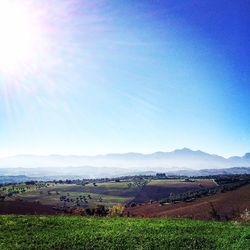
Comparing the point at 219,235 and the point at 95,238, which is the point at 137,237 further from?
the point at 219,235

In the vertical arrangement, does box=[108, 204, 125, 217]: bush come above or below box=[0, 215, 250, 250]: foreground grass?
below

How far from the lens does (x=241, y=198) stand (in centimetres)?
7238

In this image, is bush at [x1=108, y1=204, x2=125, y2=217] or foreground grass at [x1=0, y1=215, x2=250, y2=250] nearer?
foreground grass at [x1=0, y1=215, x2=250, y2=250]

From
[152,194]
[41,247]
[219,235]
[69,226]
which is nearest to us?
[41,247]

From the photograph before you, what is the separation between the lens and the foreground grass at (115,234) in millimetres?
21969

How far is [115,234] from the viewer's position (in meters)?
24.3

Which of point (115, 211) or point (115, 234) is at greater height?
point (115, 234)

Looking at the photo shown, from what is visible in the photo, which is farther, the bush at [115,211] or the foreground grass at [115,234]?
the bush at [115,211]

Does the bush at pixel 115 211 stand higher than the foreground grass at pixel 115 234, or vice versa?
the foreground grass at pixel 115 234

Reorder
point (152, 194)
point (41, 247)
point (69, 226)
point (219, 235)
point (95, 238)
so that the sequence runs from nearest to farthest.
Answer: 1. point (41, 247)
2. point (95, 238)
3. point (219, 235)
4. point (69, 226)
5. point (152, 194)

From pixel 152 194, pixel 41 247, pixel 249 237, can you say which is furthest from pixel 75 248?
pixel 152 194

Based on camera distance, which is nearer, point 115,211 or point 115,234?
point 115,234

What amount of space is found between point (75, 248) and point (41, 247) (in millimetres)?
1753

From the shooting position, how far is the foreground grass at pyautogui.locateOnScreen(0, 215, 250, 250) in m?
22.0
